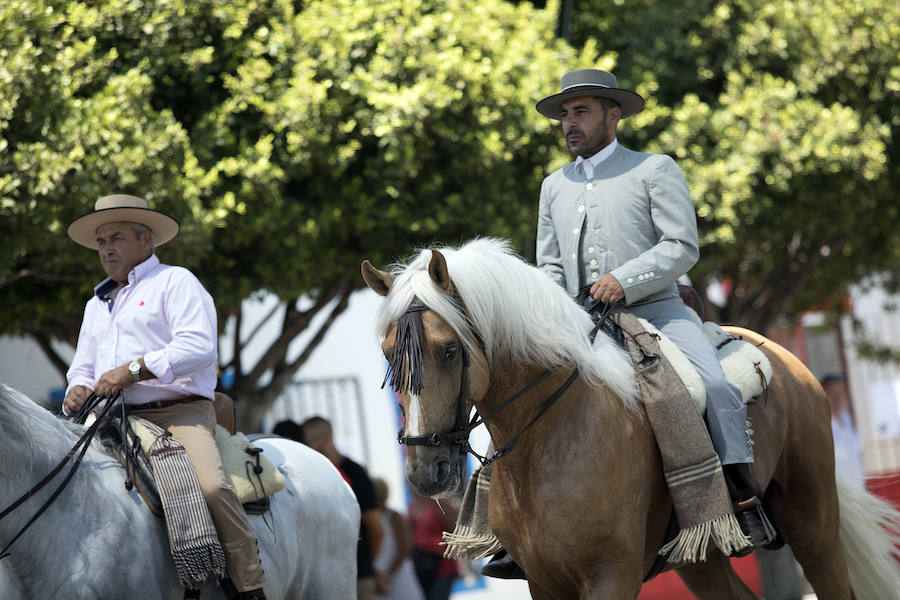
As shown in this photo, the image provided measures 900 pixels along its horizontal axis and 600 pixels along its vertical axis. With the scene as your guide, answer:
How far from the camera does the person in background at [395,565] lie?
8.74m

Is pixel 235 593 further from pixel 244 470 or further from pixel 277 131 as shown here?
pixel 277 131

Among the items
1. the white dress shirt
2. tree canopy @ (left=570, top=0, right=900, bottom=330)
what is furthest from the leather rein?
tree canopy @ (left=570, top=0, right=900, bottom=330)

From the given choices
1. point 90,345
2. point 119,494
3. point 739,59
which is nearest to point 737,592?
point 119,494

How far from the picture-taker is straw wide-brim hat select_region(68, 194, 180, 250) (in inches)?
203

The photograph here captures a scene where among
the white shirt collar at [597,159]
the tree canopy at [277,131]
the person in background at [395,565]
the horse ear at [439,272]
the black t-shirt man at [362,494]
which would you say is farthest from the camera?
the person in background at [395,565]

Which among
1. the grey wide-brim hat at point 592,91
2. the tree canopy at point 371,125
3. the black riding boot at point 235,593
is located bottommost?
the black riding boot at point 235,593

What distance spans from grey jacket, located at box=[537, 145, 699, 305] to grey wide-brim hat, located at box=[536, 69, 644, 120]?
24cm

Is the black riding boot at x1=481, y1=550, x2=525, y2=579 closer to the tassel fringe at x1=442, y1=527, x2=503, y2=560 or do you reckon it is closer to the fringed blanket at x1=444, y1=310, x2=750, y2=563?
the tassel fringe at x1=442, y1=527, x2=503, y2=560

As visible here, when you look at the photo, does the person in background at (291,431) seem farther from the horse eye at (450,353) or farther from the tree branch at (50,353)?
the horse eye at (450,353)

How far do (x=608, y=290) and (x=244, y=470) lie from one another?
2.08 m

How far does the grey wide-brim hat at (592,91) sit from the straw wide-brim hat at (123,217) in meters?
2.04

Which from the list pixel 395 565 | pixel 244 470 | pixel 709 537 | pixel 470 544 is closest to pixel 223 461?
pixel 244 470

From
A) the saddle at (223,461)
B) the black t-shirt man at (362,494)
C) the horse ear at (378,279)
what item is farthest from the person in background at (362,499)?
the horse ear at (378,279)

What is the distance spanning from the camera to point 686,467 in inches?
177
